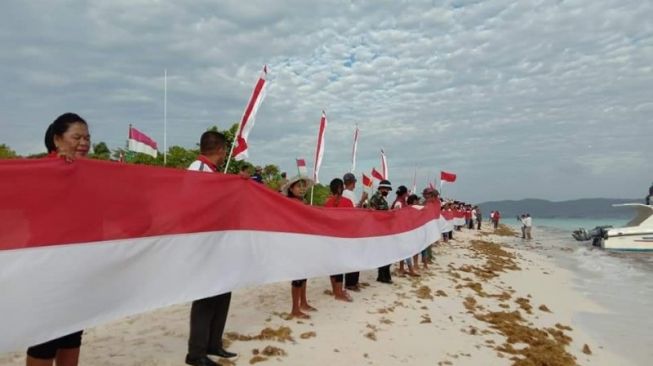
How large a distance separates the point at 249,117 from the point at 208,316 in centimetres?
220

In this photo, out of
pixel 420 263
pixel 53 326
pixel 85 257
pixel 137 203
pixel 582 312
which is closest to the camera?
pixel 53 326

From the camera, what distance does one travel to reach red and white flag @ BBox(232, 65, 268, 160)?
5.18m

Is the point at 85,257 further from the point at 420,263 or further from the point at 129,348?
the point at 420,263

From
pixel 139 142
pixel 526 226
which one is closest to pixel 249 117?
pixel 139 142

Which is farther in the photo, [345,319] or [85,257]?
[345,319]

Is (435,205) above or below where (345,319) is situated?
above

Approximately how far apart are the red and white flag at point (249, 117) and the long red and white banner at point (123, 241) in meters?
0.51

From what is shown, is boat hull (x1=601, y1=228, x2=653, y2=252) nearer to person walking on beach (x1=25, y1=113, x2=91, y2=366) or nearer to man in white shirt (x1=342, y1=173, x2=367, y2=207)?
man in white shirt (x1=342, y1=173, x2=367, y2=207)

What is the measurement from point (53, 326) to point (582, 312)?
30.0 feet

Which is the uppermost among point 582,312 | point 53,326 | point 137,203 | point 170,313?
point 137,203

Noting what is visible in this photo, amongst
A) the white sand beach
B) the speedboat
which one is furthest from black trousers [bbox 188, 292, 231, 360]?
the speedboat

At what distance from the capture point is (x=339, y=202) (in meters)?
7.73

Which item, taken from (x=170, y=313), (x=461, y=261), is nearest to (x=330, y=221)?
(x=170, y=313)

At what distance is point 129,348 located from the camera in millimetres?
4770
